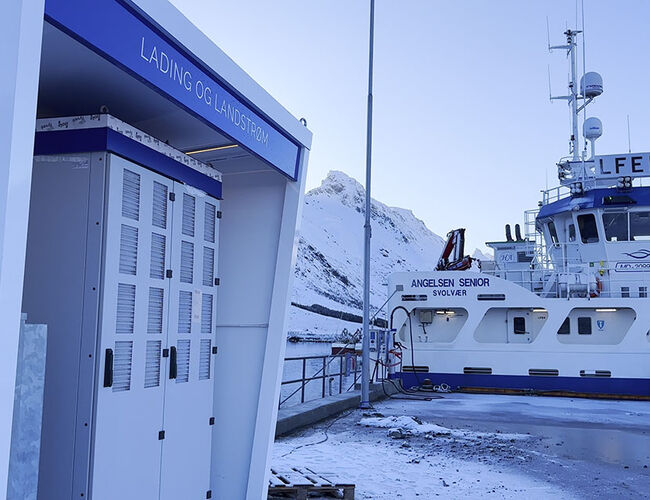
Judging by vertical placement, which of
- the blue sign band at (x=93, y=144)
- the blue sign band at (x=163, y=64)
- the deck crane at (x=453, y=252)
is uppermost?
the deck crane at (x=453, y=252)

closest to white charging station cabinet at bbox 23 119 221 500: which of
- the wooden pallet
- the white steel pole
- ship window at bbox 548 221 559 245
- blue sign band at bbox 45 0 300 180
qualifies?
blue sign band at bbox 45 0 300 180

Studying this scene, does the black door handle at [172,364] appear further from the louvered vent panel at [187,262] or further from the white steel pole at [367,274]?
the white steel pole at [367,274]

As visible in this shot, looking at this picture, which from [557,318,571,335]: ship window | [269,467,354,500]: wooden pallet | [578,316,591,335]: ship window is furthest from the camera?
[557,318,571,335]: ship window

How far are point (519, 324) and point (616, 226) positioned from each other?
159 inches

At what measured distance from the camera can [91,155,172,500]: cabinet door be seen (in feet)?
12.7

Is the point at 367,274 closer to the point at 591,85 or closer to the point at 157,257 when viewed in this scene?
the point at 157,257

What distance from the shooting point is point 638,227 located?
19.0 m

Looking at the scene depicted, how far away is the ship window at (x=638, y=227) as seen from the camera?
18916 millimetres

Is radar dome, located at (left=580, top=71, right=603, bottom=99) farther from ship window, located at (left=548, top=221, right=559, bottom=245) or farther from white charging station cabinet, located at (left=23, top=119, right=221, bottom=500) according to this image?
white charging station cabinet, located at (left=23, top=119, right=221, bottom=500)

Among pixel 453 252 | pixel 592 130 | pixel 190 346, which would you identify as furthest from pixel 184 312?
pixel 592 130

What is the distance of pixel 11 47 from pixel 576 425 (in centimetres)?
1165

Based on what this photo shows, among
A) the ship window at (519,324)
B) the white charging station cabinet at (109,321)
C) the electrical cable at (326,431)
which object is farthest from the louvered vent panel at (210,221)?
the ship window at (519,324)

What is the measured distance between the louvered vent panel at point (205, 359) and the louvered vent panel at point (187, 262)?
563 mm

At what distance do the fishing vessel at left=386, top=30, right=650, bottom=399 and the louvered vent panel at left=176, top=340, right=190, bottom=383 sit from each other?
13.5m
